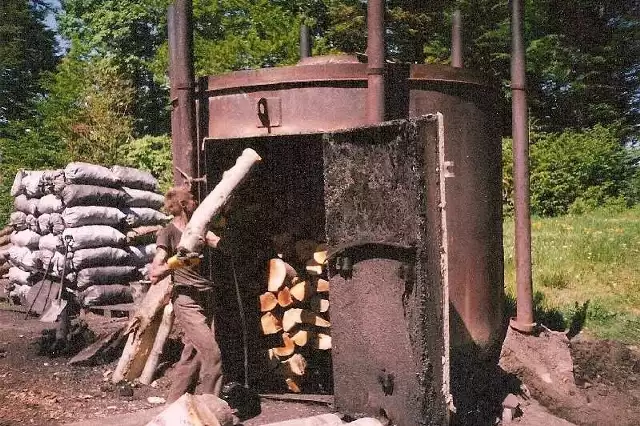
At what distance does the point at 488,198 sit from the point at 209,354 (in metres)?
2.67

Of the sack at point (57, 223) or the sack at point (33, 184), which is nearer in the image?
the sack at point (57, 223)

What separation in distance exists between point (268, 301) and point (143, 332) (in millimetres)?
1210

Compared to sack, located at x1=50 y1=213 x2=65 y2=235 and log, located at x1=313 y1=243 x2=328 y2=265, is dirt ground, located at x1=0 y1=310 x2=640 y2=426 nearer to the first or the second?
log, located at x1=313 y1=243 x2=328 y2=265

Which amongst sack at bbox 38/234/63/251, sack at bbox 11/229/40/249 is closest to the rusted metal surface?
sack at bbox 38/234/63/251

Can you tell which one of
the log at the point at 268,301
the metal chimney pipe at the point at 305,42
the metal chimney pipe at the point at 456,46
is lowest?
the log at the point at 268,301

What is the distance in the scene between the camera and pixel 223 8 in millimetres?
22812

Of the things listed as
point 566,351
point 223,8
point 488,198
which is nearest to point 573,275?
point 566,351

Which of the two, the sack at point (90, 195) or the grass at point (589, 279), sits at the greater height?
the sack at point (90, 195)

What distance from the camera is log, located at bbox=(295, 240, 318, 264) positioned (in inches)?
236

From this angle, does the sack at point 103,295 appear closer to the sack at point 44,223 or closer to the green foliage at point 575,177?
the sack at point 44,223

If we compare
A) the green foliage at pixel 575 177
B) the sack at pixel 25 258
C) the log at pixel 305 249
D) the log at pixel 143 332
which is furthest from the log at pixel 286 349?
the green foliage at pixel 575 177

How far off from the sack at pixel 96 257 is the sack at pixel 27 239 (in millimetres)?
1458

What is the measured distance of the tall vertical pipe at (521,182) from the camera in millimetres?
5832

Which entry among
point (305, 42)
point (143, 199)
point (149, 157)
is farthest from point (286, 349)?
point (149, 157)
